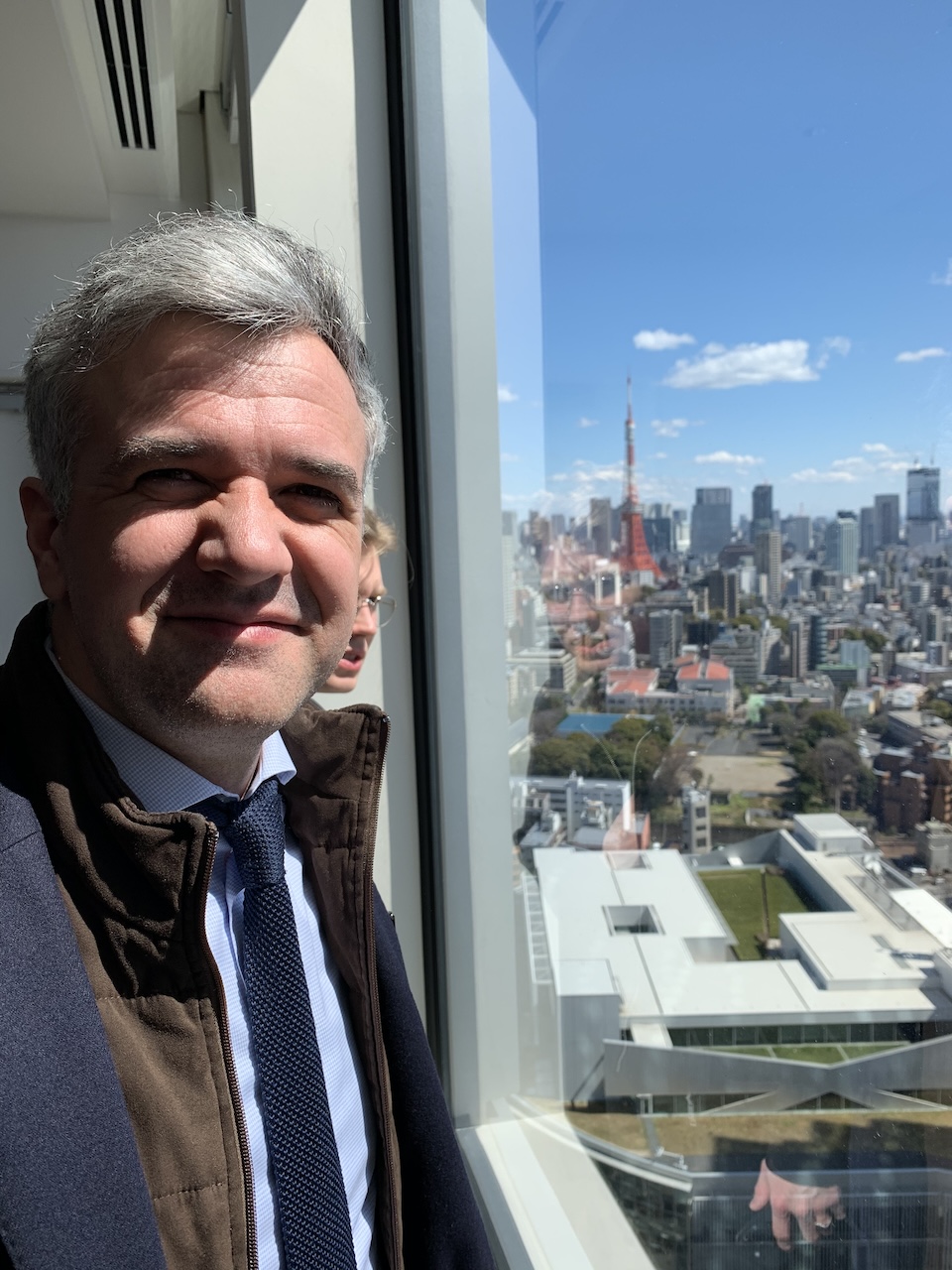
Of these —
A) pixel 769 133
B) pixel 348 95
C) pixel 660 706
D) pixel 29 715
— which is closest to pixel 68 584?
pixel 29 715

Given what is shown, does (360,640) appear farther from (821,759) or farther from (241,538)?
(821,759)

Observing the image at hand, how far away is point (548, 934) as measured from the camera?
1.66m

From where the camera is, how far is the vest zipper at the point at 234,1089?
77cm

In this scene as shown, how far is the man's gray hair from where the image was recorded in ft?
2.80

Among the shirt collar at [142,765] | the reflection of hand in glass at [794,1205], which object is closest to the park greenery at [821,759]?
the reflection of hand in glass at [794,1205]

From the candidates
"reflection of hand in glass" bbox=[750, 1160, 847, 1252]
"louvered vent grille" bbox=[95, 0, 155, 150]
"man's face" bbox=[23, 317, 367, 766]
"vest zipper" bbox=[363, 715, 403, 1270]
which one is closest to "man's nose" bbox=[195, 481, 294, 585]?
"man's face" bbox=[23, 317, 367, 766]

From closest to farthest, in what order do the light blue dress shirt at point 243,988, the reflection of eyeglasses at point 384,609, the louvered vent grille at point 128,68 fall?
the light blue dress shirt at point 243,988 → the reflection of eyeglasses at point 384,609 → the louvered vent grille at point 128,68

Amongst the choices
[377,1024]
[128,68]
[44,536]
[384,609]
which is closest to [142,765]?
[44,536]

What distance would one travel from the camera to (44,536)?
0.92m

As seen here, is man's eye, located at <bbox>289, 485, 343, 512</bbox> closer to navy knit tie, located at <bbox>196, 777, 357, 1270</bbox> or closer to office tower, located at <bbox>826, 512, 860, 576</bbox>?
navy knit tie, located at <bbox>196, 777, 357, 1270</bbox>

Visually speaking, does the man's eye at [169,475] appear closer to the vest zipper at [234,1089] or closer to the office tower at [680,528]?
the vest zipper at [234,1089]

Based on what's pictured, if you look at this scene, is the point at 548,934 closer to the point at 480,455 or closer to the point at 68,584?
the point at 480,455

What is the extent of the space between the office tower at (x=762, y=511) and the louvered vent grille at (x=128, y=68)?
1881mm

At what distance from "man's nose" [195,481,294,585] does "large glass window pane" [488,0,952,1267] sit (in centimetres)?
54
